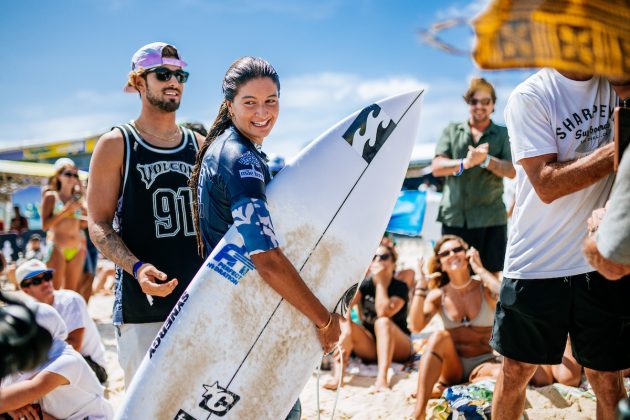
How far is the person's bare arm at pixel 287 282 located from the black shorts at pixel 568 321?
80 cm

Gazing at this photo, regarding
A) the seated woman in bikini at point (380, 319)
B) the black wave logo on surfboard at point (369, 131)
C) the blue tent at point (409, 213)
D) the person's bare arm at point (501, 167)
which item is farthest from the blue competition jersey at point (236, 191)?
the blue tent at point (409, 213)

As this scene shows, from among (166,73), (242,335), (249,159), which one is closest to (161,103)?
(166,73)

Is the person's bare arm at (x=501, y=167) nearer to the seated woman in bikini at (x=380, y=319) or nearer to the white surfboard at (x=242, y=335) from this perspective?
the seated woman in bikini at (x=380, y=319)

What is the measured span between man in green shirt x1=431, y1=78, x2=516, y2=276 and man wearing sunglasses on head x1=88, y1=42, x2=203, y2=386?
93.7 inches

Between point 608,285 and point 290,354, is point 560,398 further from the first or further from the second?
point 290,354

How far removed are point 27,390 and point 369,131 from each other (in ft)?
6.97

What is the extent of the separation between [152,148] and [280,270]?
0.97 m

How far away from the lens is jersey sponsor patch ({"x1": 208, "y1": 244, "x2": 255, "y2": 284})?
200 cm

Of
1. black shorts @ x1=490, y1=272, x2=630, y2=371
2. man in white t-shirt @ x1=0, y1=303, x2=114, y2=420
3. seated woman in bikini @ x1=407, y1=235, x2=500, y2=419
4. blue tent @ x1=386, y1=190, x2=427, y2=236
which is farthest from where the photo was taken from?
blue tent @ x1=386, y1=190, x2=427, y2=236

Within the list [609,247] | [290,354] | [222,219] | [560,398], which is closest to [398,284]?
[560,398]

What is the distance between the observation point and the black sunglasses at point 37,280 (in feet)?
11.8

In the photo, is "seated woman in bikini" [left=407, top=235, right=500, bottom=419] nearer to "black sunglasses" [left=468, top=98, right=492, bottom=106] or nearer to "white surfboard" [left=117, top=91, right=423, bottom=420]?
"black sunglasses" [left=468, top=98, right=492, bottom=106]

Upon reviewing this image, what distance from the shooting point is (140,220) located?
2252mm

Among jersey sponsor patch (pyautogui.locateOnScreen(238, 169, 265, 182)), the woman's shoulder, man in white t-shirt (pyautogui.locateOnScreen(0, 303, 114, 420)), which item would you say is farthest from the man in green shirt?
the woman's shoulder
